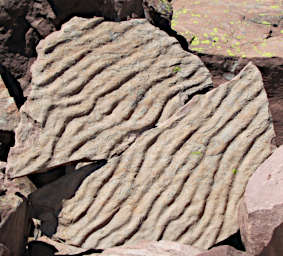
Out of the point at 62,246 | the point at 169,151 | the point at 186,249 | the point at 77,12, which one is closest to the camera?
the point at 186,249

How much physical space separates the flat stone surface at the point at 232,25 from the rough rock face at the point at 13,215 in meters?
2.19

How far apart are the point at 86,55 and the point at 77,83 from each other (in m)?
0.22

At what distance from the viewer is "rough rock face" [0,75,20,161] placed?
10.2ft

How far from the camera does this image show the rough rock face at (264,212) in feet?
8.20

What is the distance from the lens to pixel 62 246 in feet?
9.49

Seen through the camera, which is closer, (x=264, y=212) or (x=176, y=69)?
(x=264, y=212)

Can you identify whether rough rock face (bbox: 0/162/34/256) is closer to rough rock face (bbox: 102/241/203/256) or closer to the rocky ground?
the rocky ground

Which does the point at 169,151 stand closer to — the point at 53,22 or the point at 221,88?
the point at 221,88

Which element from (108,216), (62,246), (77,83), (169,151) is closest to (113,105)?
(77,83)

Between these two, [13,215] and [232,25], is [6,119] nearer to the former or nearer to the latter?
[13,215]

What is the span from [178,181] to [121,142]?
45cm

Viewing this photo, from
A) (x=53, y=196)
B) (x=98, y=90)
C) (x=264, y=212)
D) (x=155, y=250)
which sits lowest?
(x=155, y=250)

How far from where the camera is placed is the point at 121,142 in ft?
9.98

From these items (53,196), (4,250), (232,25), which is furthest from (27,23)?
(232,25)
